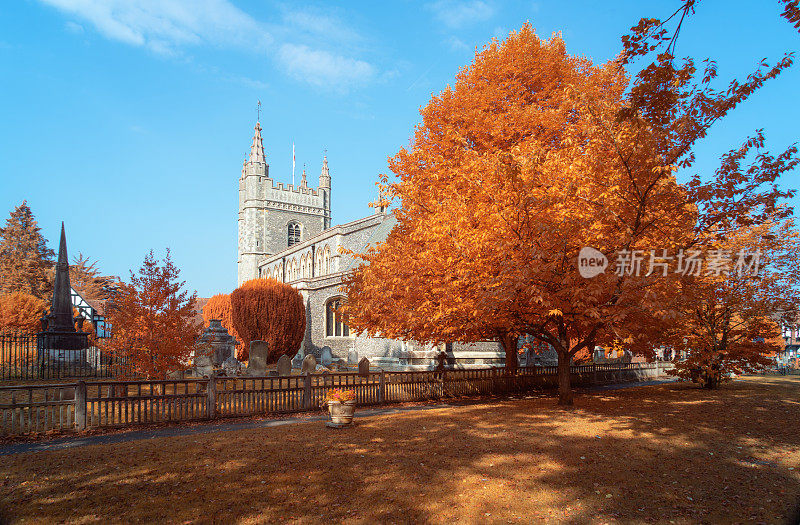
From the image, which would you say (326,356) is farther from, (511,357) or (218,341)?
(511,357)

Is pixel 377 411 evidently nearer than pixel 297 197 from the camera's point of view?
Yes

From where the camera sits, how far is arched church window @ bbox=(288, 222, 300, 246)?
203ft

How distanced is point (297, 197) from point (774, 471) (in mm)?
59105

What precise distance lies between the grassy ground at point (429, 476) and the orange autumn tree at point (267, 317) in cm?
2121

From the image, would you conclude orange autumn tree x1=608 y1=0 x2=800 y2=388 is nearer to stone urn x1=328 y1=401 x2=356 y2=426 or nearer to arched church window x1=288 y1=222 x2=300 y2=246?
stone urn x1=328 y1=401 x2=356 y2=426

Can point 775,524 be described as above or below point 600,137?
below

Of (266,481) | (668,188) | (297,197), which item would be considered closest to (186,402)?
(266,481)

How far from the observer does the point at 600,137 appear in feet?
34.9

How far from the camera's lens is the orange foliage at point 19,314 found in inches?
949

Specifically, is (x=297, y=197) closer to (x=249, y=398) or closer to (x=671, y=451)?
(x=249, y=398)

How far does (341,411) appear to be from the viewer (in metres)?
10.0

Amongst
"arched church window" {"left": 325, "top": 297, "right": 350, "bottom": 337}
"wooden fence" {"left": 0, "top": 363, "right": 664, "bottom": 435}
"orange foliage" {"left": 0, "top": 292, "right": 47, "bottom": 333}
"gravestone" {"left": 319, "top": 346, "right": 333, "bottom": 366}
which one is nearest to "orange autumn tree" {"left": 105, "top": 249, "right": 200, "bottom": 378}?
"wooden fence" {"left": 0, "top": 363, "right": 664, "bottom": 435}

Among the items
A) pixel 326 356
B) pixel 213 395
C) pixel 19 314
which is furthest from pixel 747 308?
pixel 19 314

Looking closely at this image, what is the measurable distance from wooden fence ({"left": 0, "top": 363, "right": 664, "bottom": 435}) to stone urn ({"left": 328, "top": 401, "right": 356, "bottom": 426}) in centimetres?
273
